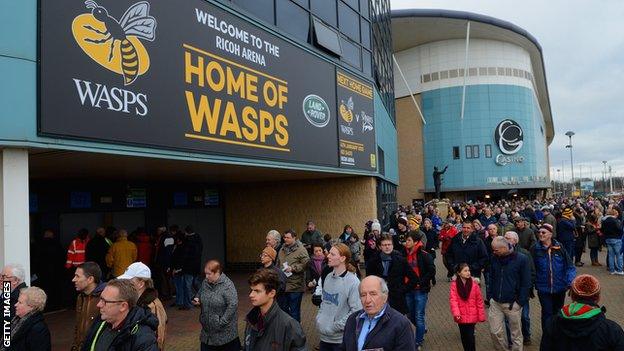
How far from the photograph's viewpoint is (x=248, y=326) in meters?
3.79

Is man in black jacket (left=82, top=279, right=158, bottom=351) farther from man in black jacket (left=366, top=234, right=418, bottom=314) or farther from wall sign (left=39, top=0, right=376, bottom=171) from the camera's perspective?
man in black jacket (left=366, top=234, right=418, bottom=314)

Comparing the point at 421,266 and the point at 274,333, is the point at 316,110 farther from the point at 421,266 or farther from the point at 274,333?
the point at 274,333

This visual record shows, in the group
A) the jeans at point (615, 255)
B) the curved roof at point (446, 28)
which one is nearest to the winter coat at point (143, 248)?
the jeans at point (615, 255)

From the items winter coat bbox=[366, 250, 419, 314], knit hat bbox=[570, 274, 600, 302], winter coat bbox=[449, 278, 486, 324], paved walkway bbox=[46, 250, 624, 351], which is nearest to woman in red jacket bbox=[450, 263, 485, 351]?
winter coat bbox=[449, 278, 486, 324]

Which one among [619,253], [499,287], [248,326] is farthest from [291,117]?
[619,253]

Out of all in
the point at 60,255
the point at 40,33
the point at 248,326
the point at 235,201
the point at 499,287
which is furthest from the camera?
the point at 235,201

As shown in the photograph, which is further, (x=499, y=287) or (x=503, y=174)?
(x=503, y=174)

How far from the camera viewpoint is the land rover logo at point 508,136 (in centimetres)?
5262

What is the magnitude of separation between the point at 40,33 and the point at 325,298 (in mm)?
4826

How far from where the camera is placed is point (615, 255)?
13.0 metres

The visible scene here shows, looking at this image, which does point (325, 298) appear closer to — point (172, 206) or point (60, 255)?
point (60, 255)

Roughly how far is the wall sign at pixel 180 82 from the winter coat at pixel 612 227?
775 centimetres

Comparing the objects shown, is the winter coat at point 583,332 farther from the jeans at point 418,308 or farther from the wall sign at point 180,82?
the wall sign at point 180,82

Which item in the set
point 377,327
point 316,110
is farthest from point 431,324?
point 316,110
